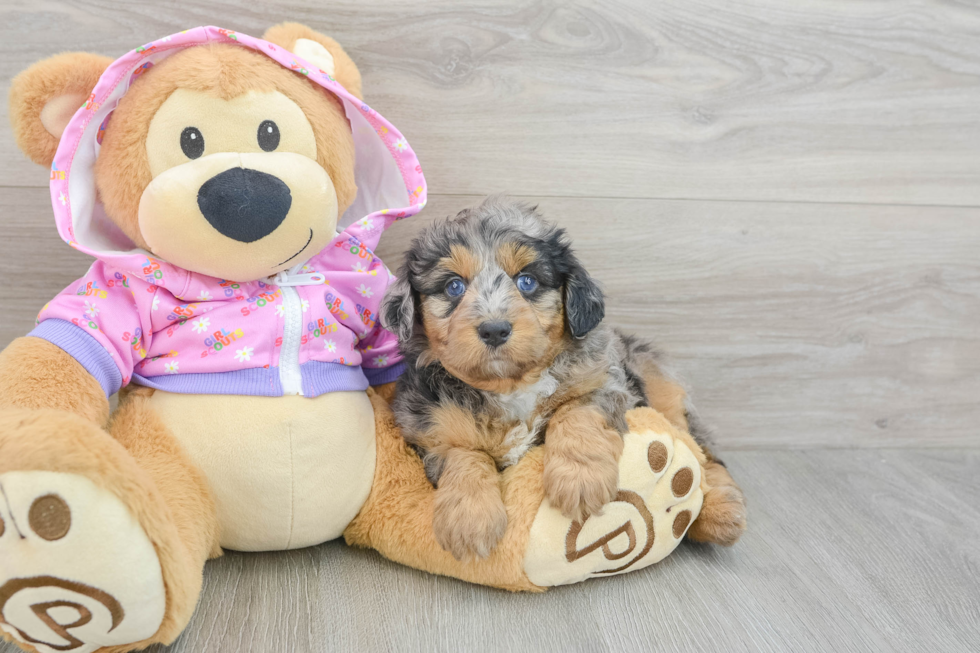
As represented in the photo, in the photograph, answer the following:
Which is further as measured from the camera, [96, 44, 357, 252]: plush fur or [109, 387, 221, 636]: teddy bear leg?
[96, 44, 357, 252]: plush fur

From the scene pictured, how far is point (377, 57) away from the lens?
2127 millimetres

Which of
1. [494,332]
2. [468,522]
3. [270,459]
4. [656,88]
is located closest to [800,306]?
[656,88]

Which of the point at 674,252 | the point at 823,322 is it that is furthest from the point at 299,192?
the point at 823,322

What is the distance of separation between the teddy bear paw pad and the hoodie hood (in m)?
0.88

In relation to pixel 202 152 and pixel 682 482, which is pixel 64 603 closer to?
pixel 202 152

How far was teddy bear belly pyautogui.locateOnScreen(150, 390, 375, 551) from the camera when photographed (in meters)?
1.62

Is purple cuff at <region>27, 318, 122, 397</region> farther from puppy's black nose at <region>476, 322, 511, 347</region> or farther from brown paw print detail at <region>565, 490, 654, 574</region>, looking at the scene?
brown paw print detail at <region>565, 490, 654, 574</region>

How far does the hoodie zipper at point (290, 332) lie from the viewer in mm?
1702

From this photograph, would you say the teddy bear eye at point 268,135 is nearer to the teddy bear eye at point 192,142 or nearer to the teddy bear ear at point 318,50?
the teddy bear eye at point 192,142

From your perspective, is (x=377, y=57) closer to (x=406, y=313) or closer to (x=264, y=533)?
(x=406, y=313)

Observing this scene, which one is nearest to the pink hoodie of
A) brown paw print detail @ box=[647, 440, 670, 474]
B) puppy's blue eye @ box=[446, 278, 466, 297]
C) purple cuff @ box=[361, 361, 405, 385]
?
purple cuff @ box=[361, 361, 405, 385]

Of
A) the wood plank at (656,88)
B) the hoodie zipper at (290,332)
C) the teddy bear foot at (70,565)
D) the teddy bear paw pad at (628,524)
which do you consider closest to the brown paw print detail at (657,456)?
the teddy bear paw pad at (628,524)

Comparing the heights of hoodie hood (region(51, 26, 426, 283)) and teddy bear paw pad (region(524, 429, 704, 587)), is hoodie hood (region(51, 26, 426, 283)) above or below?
above

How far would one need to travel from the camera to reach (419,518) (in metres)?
A: 1.73
